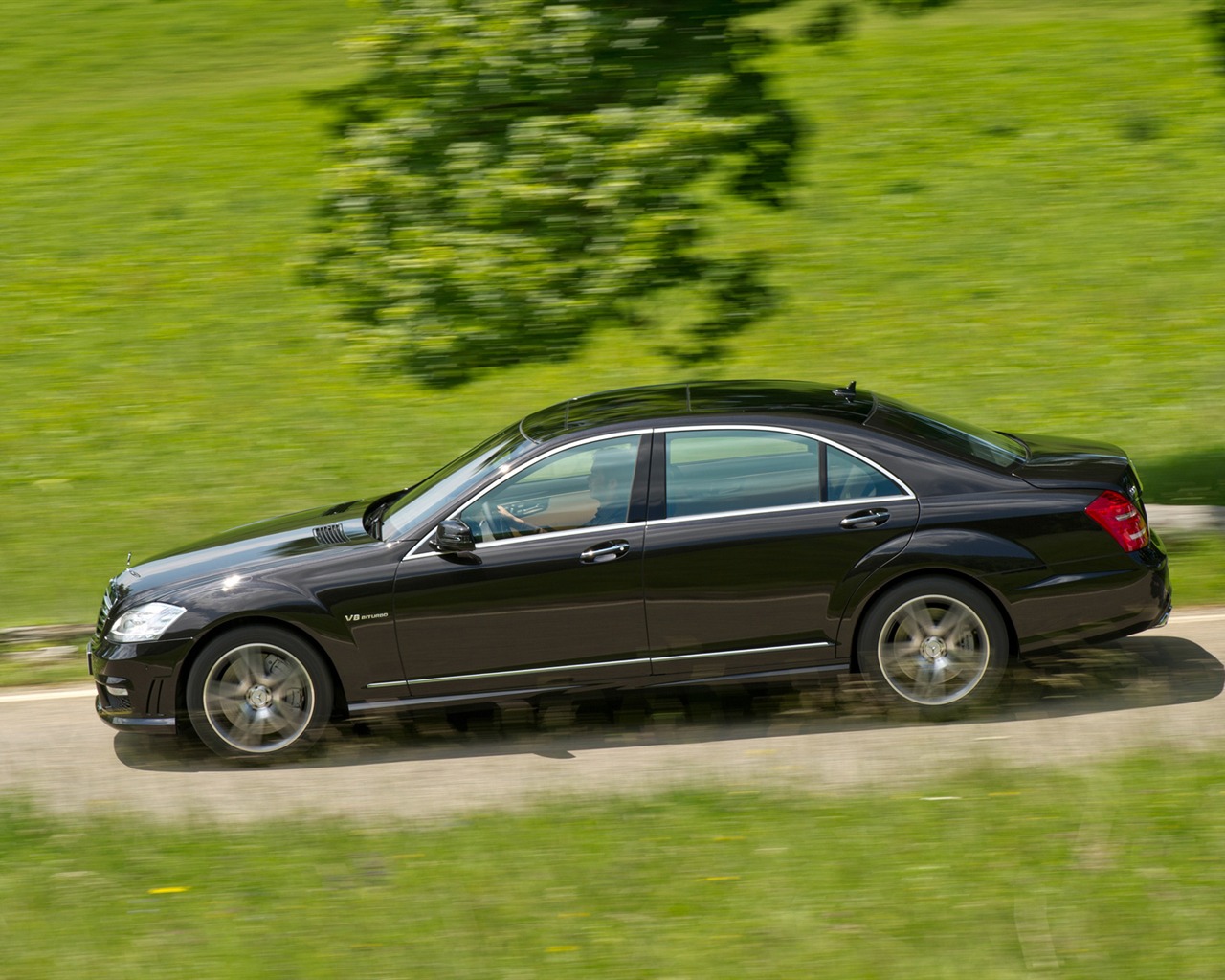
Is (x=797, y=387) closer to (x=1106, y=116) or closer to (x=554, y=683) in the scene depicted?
(x=554, y=683)

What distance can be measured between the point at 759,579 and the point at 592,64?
3.90 m

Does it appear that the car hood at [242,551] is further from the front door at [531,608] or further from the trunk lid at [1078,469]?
the trunk lid at [1078,469]

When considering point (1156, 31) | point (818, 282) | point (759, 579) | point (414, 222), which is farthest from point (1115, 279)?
point (759, 579)

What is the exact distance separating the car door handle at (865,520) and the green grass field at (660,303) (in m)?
2.92

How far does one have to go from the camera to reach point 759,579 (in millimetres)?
6922

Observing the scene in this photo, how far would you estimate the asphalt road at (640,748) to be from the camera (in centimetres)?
642

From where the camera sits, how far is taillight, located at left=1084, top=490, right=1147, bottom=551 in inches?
276

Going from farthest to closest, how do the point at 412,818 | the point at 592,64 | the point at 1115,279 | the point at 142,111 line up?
the point at 142,111 < the point at 1115,279 < the point at 592,64 < the point at 412,818

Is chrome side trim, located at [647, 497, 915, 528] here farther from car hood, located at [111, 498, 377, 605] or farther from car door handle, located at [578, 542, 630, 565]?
car hood, located at [111, 498, 377, 605]

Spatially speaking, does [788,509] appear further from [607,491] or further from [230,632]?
[230,632]

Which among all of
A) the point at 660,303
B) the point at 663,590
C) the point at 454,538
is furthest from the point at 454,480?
the point at 660,303

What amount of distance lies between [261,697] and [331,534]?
910 millimetres

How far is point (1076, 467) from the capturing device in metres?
7.32

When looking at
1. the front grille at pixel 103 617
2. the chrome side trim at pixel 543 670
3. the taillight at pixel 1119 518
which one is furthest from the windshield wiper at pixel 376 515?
the taillight at pixel 1119 518
